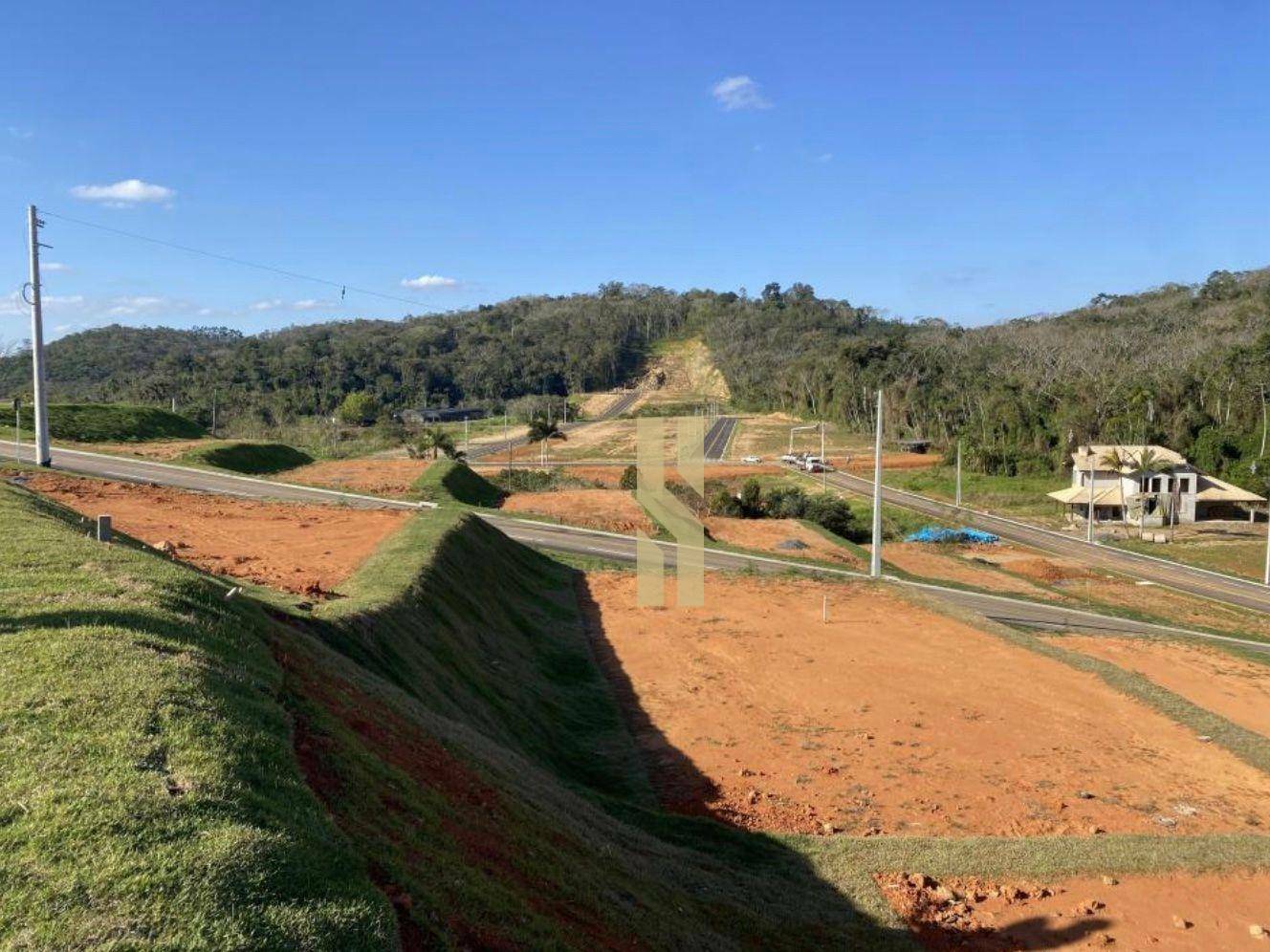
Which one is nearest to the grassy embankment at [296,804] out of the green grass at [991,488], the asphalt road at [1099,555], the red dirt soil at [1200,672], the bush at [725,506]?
the red dirt soil at [1200,672]

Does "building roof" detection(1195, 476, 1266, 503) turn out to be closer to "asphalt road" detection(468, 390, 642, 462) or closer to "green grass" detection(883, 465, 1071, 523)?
"green grass" detection(883, 465, 1071, 523)

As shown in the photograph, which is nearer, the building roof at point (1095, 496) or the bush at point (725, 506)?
the bush at point (725, 506)

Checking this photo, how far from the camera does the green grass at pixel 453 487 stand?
44625 mm

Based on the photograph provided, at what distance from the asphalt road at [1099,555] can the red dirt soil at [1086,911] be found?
37208mm

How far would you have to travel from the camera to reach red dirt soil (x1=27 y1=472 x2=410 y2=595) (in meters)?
21.2

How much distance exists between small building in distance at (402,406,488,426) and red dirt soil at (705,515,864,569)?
74.1m

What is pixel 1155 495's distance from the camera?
66.8m

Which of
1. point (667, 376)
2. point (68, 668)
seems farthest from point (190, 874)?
point (667, 376)

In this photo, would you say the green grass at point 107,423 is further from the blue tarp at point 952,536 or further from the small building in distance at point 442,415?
the small building in distance at point 442,415

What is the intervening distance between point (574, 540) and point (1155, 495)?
51682 mm

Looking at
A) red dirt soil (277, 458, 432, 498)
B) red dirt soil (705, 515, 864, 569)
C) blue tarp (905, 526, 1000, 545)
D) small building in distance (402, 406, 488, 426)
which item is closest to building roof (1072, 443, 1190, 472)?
blue tarp (905, 526, 1000, 545)

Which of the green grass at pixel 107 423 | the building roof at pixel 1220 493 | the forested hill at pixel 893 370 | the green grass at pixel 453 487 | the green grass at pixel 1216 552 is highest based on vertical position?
the forested hill at pixel 893 370

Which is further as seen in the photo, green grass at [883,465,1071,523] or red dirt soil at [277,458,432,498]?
green grass at [883,465,1071,523]

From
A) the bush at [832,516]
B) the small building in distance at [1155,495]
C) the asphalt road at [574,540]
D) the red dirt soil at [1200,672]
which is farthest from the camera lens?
the small building in distance at [1155,495]
